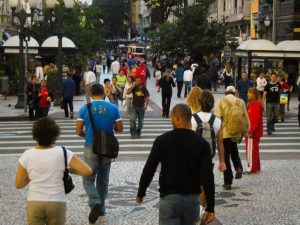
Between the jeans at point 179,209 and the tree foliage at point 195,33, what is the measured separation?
44.6 m

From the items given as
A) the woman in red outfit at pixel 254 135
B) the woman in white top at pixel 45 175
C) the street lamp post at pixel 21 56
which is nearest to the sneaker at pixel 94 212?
the woman in white top at pixel 45 175

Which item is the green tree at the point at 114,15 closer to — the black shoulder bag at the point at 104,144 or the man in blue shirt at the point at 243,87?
the man in blue shirt at the point at 243,87

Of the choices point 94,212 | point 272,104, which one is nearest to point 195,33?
point 272,104

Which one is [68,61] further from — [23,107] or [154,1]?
[154,1]

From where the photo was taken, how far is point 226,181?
1118cm

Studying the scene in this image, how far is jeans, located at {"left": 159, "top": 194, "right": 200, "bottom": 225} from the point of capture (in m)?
5.70

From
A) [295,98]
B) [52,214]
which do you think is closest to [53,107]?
[295,98]

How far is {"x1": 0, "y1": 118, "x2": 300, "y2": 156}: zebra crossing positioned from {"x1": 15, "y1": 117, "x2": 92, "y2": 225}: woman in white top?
9.46 metres

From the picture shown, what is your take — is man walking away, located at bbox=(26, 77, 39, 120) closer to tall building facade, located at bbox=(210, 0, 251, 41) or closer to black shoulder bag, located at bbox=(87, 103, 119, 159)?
black shoulder bag, located at bbox=(87, 103, 119, 159)

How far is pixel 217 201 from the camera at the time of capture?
1024 cm

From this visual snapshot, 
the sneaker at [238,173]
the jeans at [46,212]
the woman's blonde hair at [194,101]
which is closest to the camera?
the jeans at [46,212]

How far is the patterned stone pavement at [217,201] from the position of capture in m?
8.96

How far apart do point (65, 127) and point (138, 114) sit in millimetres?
3740

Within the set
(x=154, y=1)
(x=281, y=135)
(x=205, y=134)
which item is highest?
(x=154, y=1)
